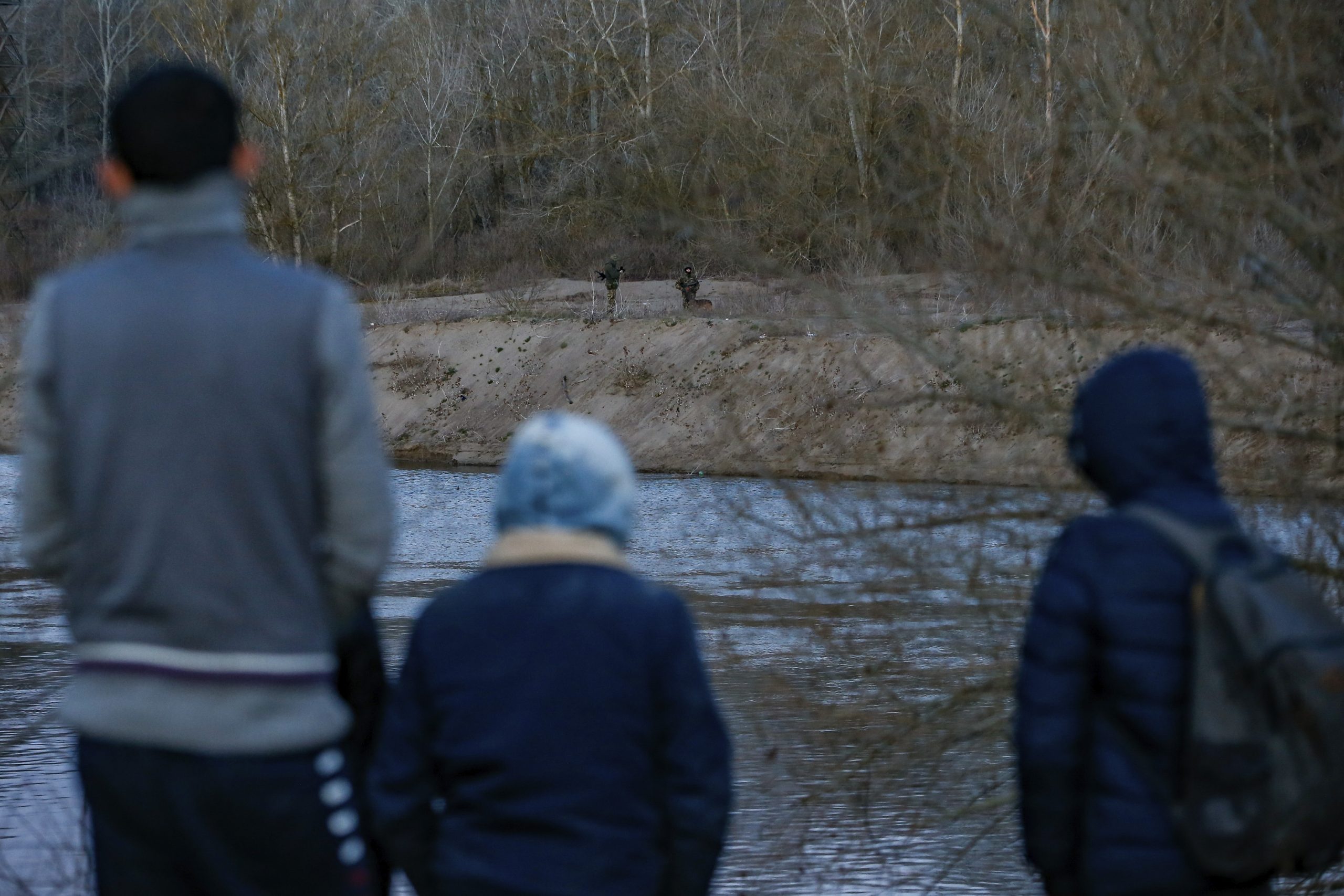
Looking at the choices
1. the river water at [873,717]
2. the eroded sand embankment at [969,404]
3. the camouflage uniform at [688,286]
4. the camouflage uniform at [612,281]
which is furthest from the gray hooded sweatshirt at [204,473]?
the camouflage uniform at [612,281]

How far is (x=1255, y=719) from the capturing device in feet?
8.11

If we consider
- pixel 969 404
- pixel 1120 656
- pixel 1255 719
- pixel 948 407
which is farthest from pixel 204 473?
pixel 948 407

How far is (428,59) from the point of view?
4778cm

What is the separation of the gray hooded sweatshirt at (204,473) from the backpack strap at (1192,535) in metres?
1.14

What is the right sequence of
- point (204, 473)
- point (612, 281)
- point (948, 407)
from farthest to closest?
point (612, 281) → point (948, 407) → point (204, 473)

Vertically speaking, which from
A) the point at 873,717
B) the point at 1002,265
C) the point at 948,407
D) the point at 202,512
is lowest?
the point at 873,717

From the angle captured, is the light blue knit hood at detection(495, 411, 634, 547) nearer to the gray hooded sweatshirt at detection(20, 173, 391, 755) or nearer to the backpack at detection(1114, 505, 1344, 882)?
the gray hooded sweatshirt at detection(20, 173, 391, 755)

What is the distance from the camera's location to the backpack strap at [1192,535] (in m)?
2.49

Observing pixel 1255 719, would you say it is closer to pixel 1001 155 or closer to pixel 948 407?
pixel 948 407

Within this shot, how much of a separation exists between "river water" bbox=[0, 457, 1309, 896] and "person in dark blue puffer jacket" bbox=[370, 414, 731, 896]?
2176mm

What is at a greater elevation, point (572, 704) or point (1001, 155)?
point (1001, 155)

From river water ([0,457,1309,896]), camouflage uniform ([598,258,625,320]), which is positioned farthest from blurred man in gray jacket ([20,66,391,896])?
camouflage uniform ([598,258,625,320])

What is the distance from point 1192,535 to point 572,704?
957 millimetres

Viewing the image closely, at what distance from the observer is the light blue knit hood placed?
8.04ft
